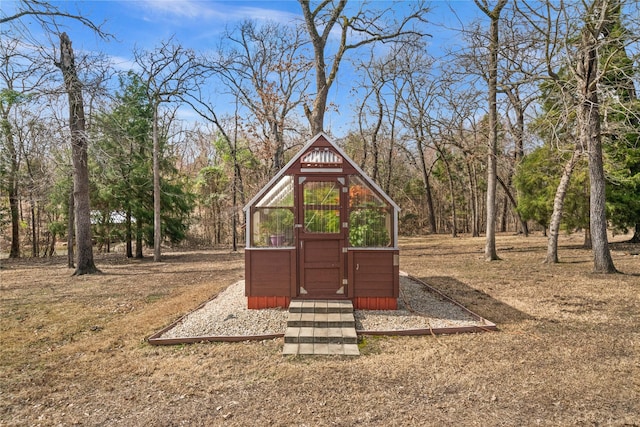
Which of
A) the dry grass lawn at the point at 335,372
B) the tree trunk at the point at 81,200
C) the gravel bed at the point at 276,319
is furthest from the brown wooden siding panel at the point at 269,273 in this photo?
the tree trunk at the point at 81,200

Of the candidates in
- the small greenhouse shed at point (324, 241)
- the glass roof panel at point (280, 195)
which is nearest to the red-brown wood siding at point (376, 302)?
the small greenhouse shed at point (324, 241)

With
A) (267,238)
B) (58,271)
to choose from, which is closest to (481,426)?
(267,238)

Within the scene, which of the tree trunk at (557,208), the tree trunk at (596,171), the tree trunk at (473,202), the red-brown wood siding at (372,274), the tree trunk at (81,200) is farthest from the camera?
the tree trunk at (473,202)

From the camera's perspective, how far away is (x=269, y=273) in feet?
25.8

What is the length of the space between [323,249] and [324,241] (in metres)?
0.16

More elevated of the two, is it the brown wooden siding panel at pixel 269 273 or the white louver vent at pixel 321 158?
the white louver vent at pixel 321 158

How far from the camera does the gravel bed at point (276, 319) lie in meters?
6.81

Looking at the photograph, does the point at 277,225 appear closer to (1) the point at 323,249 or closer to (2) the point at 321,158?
(1) the point at 323,249

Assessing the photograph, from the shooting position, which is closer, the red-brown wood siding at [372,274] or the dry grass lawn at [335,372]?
the dry grass lawn at [335,372]

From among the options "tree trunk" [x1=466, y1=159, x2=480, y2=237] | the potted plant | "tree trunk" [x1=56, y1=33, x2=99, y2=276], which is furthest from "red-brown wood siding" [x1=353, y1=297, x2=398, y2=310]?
"tree trunk" [x1=466, y1=159, x2=480, y2=237]

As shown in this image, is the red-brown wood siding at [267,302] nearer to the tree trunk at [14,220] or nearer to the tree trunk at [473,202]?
the tree trunk at [14,220]

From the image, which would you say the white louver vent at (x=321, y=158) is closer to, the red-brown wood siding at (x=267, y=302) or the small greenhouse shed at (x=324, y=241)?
the small greenhouse shed at (x=324, y=241)

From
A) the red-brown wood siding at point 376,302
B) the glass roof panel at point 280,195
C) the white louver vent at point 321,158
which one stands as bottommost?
the red-brown wood siding at point 376,302

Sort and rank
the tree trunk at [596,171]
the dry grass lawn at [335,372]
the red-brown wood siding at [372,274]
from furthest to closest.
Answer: the tree trunk at [596,171]
the red-brown wood siding at [372,274]
the dry grass lawn at [335,372]
